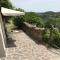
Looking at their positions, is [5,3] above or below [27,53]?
above

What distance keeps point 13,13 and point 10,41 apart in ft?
6.54

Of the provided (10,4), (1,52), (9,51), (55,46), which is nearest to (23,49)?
(9,51)

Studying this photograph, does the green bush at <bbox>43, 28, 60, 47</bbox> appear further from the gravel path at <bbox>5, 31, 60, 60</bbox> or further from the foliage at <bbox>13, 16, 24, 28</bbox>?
the foliage at <bbox>13, 16, 24, 28</bbox>

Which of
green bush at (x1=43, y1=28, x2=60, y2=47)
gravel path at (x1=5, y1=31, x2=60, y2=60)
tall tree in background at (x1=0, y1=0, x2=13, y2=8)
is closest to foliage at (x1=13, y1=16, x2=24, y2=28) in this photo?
tall tree in background at (x1=0, y1=0, x2=13, y2=8)

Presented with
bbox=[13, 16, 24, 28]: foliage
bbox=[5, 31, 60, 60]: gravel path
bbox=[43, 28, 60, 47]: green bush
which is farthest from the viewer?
bbox=[13, 16, 24, 28]: foliage

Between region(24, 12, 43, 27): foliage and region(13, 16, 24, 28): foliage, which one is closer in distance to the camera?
region(24, 12, 43, 27): foliage

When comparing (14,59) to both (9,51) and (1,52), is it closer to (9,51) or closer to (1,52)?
(9,51)

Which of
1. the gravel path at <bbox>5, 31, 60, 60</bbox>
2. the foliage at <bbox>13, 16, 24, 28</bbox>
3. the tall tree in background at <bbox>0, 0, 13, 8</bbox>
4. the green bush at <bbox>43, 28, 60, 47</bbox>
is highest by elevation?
the tall tree in background at <bbox>0, 0, 13, 8</bbox>

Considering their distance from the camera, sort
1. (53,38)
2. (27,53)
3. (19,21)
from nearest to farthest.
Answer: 1. (27,53)
2. (53,38)
3. (19,21)

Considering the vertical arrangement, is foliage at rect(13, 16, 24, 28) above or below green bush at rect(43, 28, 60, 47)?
below

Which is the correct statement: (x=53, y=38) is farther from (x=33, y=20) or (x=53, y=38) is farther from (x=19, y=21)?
(x=19, y=21)

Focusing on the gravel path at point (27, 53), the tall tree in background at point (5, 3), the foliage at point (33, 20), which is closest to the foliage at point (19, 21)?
the foliage at point (33, 20)

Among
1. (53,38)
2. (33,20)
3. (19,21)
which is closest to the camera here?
(53,38)

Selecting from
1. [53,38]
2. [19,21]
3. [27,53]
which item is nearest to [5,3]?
[19,21]
